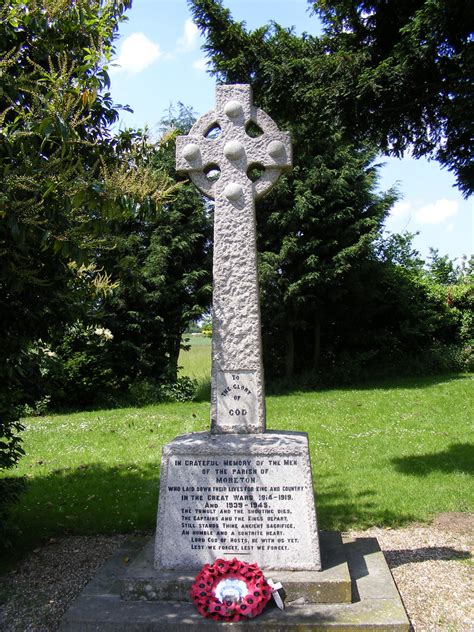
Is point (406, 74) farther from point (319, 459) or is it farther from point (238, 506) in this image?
point (238, 506)

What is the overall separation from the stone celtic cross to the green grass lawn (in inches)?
90.3

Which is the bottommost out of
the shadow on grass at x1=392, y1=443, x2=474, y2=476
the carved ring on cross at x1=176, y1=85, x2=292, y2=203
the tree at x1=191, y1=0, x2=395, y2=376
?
the shadow on grass at x1=392, y1=443, x2=474, y2=476

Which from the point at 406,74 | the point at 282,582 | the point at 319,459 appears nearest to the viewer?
Answer: the point at 282,582

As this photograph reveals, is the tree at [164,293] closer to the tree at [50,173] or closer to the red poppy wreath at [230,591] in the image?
the tree at [50,173]

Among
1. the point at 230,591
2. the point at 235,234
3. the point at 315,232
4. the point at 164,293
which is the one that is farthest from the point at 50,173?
the point at 315,232

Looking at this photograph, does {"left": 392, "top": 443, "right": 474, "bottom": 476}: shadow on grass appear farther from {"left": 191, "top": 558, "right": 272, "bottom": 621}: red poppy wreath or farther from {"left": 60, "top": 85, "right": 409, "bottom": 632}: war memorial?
{"left": 191, "top": 558, "right": 272, "bottom": 621}: red poppy wreath

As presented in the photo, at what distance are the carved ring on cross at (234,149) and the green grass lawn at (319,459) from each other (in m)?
3.53

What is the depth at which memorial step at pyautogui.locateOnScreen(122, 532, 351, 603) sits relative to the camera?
12.5 feet

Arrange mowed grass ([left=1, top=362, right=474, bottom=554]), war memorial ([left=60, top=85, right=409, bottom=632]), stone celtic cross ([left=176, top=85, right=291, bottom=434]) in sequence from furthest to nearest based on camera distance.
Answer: mowed grass ([left=1, top=362, right=474, bottom=554]) → stone celtic cross ([left=176, top=85, right=291, bottom=434]) → war memorial ([left=60, top=85, right=409, bottom=632])

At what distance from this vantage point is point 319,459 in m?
8.43

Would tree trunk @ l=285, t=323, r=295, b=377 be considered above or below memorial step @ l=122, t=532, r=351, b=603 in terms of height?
above

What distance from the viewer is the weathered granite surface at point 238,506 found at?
405cm

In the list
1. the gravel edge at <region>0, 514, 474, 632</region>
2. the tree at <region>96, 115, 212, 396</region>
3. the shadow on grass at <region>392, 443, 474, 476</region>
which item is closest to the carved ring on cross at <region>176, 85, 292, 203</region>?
the gravel edge at <region>0, 514, 474, 632</region>

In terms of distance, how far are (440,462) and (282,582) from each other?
16.0 feet
